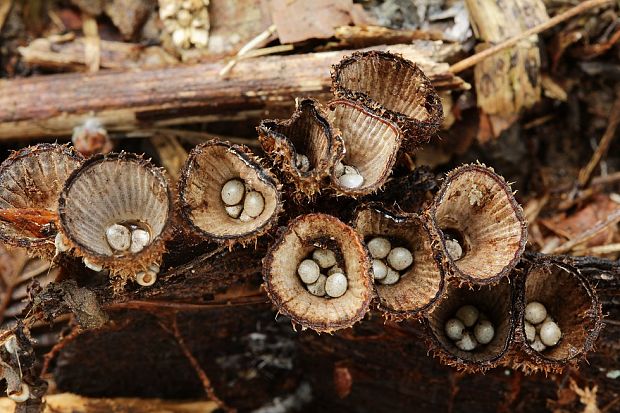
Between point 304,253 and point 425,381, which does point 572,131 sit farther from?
point 304,253

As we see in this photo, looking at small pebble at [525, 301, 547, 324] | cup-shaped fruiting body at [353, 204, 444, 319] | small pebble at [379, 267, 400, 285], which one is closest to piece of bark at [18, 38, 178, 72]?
cup-shaped fruiting body at [353, 204, 444, 319]

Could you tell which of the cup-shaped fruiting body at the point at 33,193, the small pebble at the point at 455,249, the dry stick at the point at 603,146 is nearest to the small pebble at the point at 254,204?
the cup-shaped fruiting body at the point at 33,193

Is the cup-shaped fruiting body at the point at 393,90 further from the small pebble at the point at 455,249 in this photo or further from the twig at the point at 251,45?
the twig at the point at 251,45

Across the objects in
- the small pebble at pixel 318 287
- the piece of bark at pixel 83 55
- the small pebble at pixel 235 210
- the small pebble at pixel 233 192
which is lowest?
the small pebble at pixel 318 287

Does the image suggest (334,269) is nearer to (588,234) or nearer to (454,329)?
(454,329)

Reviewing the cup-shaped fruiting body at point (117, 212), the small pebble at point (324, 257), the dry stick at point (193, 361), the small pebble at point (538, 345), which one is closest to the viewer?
the cup-shaped fruiting body at point (117, 212)

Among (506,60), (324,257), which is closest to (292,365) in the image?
(324,257)
